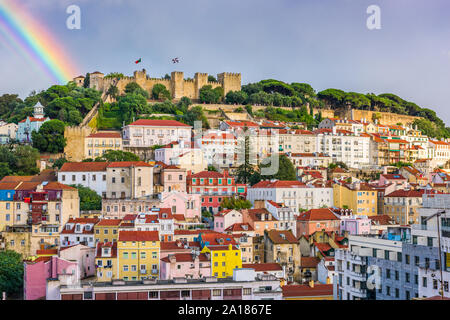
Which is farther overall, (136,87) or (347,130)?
(136,87)

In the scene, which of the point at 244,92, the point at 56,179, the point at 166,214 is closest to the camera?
the point at 166,214

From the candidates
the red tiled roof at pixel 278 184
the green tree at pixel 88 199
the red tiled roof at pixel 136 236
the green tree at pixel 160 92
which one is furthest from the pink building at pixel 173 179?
the green tree at pixel 160 92

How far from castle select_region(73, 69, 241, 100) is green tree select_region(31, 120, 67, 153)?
1862 centimetres

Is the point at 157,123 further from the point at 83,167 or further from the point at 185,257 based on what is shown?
the point at 185,257

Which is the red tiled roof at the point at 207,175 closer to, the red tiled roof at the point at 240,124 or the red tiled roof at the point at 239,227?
the red tiled roof at the point at 239,227

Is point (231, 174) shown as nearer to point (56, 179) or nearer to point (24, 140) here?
point (56, 179)

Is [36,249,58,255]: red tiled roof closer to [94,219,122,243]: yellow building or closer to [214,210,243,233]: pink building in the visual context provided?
[94,219,122,243]: yellow building

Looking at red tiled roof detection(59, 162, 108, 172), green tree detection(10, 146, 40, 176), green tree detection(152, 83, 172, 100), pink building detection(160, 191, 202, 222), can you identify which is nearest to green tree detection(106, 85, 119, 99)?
green tree detection(152, 83, 172, 100)

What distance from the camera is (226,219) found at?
38.7 meters

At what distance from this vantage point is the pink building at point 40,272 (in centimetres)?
2784

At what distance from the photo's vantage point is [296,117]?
76250 mm
